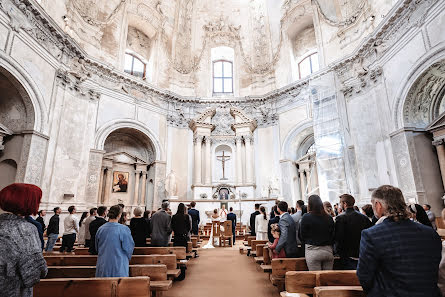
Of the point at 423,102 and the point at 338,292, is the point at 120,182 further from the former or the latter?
the point at 423,102

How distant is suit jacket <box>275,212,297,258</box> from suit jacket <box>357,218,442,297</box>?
6.34ft

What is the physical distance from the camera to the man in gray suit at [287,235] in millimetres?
3510

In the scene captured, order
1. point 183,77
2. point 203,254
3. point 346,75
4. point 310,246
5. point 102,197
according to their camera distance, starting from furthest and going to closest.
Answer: point 183,77 → point 102,197 → point 346,75 → point 203,254 → point 310,246

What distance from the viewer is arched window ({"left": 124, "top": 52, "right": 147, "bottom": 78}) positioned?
48.2 feet

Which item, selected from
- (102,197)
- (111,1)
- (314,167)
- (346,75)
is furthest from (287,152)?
(111,1)

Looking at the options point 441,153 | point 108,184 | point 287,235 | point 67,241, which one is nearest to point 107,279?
point 287,235

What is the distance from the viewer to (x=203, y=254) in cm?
703

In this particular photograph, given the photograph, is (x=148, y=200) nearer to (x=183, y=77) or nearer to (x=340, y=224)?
(x=183, y=77)

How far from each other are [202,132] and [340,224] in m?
12.4

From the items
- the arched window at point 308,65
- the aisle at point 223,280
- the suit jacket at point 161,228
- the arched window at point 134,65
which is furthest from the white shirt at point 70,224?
the arched window at point 308,65

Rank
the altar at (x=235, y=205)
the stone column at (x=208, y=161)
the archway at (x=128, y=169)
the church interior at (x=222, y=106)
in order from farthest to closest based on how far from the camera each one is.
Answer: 1. the stone column at (x=208, y=161)
2. the altar at (x=235, y=205)
3. the archway at (x=128, y=169)
4. the church interior at (x=222, y=106)

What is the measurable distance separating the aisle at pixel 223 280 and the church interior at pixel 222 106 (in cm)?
5

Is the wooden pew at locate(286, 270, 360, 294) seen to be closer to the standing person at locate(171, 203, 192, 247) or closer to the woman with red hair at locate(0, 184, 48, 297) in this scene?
the woman with red hair at locate(0, 184, 48, 297)

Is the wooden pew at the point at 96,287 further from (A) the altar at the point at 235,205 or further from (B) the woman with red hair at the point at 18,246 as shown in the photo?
(A) the altar at the point at 235,205
